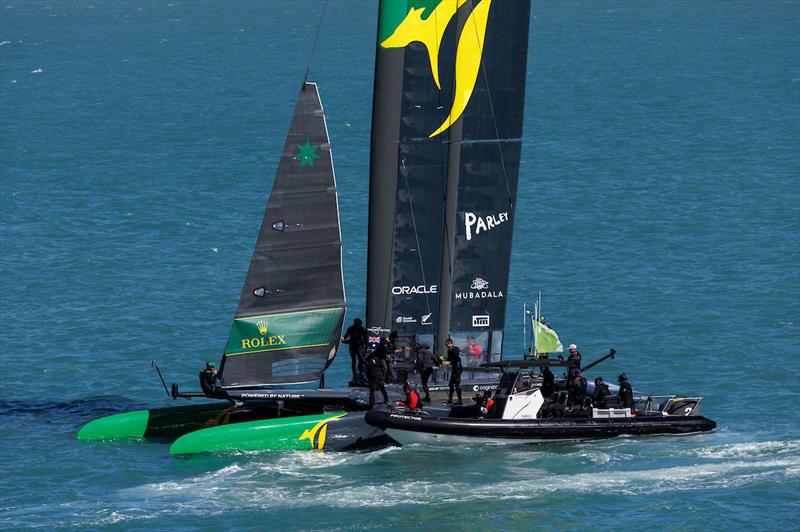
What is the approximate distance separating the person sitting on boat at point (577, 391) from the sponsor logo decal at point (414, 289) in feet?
16.7

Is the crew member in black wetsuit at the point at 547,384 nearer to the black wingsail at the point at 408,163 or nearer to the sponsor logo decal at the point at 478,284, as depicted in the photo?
the sponsor logo decal at the point at 478,284

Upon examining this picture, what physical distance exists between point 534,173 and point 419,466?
150 feet

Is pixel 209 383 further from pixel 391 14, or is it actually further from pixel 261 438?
pixel 391 14

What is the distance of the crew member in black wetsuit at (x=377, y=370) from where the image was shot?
42312 millimetres

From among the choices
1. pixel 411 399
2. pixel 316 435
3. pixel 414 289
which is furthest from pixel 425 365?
pixel 316 435

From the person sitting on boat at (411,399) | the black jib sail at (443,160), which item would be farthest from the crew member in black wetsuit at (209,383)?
the person sitting on boat at (411,399)

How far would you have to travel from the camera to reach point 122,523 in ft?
121

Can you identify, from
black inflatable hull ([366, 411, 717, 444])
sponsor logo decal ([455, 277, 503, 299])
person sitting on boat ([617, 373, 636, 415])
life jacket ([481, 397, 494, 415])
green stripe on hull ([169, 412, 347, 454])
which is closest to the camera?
black inflatable hull ([366, 411, 717, 444])

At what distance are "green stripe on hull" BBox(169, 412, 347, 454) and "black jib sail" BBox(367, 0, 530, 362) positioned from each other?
416cm

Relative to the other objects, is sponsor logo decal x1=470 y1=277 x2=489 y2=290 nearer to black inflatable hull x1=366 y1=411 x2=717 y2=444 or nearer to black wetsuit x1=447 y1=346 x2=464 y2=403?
black wetsuit x1=447 y1=346 x2=464 y2=403

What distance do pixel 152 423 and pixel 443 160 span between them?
11423 mm

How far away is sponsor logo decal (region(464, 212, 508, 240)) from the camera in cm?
4462

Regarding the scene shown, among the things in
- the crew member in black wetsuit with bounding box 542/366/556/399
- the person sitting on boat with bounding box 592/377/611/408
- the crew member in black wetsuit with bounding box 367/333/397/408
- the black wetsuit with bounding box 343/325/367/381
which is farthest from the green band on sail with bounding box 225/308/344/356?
the person sitting on boat with bounding box 592/377/611/408

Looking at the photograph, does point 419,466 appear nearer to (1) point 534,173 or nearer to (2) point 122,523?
(2) point 122,523
